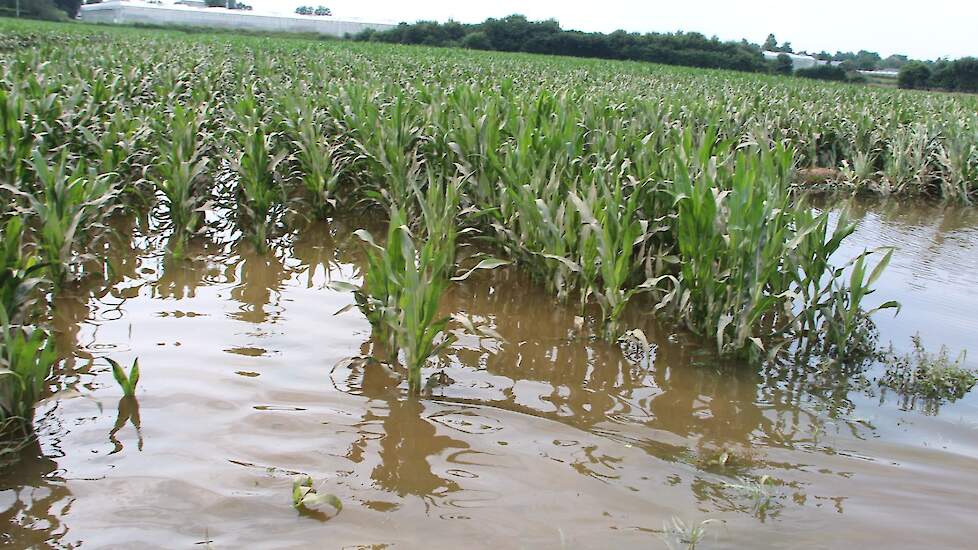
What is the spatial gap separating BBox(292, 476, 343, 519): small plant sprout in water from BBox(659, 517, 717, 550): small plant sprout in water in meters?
1.01

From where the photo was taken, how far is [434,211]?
174 inches

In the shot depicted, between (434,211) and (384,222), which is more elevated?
(434,211)

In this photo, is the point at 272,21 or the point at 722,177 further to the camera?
the point at 272,21

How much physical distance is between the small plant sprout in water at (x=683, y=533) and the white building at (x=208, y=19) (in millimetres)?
69762

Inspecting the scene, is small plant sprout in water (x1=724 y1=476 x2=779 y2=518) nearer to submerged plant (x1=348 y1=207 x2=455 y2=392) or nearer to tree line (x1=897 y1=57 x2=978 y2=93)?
submerged plant (x1=348 y1=207 x2=455 y2=392)

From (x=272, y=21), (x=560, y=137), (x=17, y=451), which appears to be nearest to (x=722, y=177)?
(x=560, y=137)

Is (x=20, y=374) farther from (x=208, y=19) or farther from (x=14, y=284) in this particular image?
(x=208, y=19)

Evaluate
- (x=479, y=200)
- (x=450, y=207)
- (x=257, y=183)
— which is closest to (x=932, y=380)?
(x=450, y=207)

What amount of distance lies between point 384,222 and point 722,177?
291cm

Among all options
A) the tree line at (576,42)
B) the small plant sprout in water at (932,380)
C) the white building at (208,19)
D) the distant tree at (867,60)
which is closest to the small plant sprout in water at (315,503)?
the small plant sprout in water at (932,380)

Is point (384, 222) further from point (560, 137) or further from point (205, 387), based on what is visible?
point (205, 387)

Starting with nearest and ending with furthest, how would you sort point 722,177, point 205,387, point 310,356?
point 205,387, point 310,356, point 722,177

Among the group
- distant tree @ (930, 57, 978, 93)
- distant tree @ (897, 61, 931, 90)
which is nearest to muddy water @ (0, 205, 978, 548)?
distant tree @ (930, 57, 978, 93)

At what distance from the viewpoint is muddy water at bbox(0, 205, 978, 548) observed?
7.30 feet
